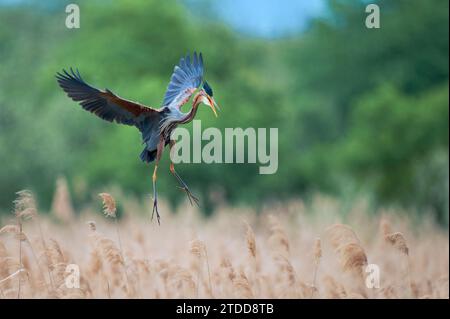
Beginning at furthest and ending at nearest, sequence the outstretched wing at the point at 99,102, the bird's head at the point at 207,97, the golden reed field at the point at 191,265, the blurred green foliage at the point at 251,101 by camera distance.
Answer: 1. the blurred green foliage at the point at 251,101
2. the golden reed field at the point at 191,265
3. the outstretched wing at the point at 99,102
4. the bird's head at the point at 207,97

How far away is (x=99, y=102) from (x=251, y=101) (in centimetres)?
3362

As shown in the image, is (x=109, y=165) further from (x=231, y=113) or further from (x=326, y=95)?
(x=326, y=95)

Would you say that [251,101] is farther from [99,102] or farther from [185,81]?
[99,102]

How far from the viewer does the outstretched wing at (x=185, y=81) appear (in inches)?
250

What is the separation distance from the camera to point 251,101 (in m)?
39.8

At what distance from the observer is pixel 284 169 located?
38.5 m

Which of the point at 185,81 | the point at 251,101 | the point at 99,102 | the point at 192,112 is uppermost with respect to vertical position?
the point at 251,101

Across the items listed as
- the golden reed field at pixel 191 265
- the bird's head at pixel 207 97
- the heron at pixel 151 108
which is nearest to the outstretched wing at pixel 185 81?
the heron at pixel 151 108

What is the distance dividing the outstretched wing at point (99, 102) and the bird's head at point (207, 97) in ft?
1.34

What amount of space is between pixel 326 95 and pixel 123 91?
51.5 feet

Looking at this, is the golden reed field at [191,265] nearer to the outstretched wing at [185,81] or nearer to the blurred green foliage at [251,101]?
the outstretched wing at [185,81]

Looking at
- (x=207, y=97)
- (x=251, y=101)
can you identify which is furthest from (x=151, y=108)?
(x=251, y=101)

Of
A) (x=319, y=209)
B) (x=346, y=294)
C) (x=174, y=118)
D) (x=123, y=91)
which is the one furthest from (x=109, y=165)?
(x=174, y=118)

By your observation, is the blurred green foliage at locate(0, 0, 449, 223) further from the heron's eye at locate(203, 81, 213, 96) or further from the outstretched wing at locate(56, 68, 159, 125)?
the heron's eye at locate(203, 81, 213, 96)
